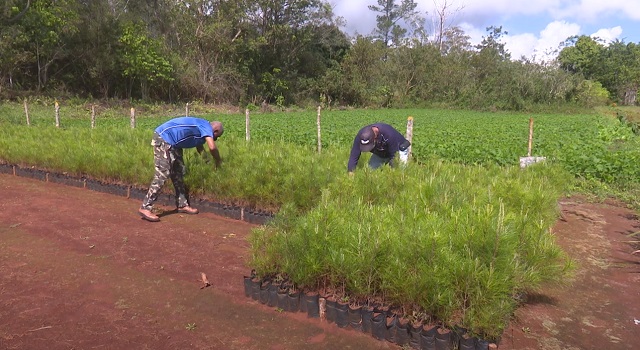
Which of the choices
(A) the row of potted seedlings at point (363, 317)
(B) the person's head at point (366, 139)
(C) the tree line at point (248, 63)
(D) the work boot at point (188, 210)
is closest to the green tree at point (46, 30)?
(C) the tree line at point (248, 63)

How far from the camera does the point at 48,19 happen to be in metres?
21.9

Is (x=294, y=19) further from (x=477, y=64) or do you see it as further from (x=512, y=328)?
(x=512, y=328)

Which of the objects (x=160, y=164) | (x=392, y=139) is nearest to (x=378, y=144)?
(x=392, y=139)

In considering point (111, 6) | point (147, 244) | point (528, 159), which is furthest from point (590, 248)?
point (111, 6)

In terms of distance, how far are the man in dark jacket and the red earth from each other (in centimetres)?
178

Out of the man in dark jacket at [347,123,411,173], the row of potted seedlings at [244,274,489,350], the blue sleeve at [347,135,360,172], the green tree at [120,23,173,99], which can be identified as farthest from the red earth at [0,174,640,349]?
the green tree at [120,23,173,99]

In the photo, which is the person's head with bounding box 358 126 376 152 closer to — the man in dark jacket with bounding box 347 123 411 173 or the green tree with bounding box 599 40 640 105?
the man in dark jacket with bounding box 347 123 411 173

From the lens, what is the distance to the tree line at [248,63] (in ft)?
81.1

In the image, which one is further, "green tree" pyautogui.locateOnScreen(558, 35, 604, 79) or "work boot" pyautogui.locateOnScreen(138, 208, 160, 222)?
"green tree" pyautogui.locateOnScreen(558, 35, 604, 79)

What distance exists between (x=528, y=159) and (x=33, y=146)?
9662 millimetres

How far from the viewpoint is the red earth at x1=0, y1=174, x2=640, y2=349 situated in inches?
131

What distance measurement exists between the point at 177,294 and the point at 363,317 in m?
1.69

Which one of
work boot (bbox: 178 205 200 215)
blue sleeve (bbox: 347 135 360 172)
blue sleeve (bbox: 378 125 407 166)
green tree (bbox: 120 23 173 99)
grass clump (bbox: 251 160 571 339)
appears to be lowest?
work boot (bbox: 178 205 200 215)

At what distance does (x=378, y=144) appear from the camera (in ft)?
19.0
